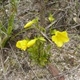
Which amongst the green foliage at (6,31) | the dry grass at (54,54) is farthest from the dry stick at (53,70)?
the green foliage at (6,31)

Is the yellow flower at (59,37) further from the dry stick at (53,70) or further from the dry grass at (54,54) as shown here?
the dry grass at (54,54)

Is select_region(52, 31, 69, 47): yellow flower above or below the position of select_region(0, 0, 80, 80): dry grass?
above

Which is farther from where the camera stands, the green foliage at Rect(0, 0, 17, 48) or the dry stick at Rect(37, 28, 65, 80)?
the green foliage at Rect(0, 0, 17, 48)

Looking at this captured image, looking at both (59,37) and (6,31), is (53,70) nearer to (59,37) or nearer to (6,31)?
(59,37)

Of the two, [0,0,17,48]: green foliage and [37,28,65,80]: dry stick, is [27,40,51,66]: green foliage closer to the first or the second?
[37,28,65,80]: dry stick

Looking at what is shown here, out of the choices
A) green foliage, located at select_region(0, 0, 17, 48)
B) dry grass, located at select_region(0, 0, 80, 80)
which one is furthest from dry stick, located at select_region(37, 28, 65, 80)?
green foliage, located at select_region(0, 0, 17, 48)

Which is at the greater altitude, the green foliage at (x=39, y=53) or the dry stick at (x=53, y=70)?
the green foliage at (x=39, y=53)

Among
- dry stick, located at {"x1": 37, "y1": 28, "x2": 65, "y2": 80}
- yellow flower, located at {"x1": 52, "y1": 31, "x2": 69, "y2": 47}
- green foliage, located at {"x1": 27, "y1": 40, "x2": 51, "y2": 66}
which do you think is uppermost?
yellow flower, located at {"x1": 52, "y1": 31, "x2": 69, "y2": 47}

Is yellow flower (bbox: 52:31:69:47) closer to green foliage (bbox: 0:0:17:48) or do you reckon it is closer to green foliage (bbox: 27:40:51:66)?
green foliage (bbox: 27:40:51:66)

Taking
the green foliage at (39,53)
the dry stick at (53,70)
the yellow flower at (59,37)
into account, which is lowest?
the dry stick at (53,70)

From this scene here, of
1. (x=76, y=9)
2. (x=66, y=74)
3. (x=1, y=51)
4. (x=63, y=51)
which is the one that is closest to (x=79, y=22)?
(x=76, y=9)

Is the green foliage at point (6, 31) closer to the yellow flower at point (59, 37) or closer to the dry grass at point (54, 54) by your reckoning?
the dry grass at point (54, 54)

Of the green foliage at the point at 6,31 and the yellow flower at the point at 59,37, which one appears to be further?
the green foliage at the point at 6,31
